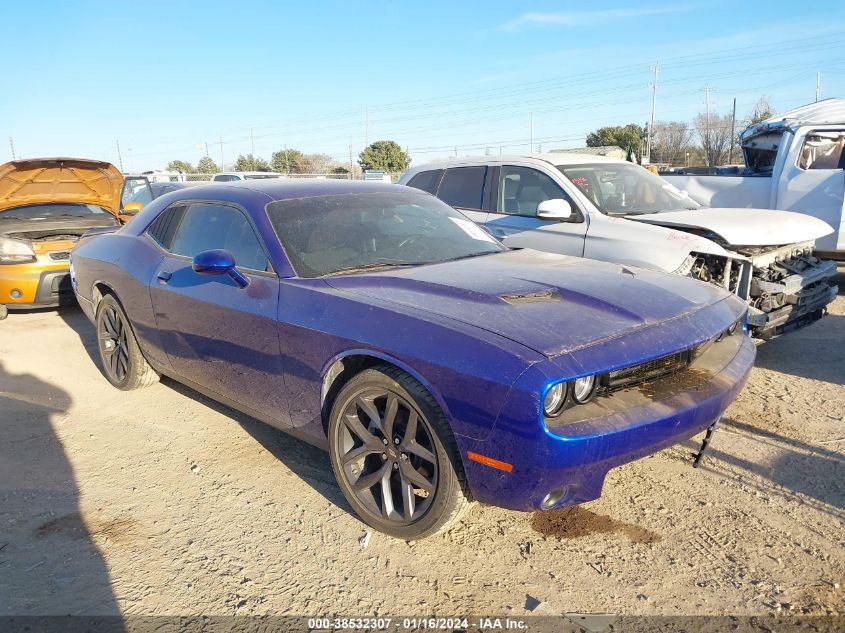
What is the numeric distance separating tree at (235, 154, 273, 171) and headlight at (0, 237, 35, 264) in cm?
4643

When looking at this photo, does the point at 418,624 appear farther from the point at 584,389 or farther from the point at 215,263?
the point at 215,263

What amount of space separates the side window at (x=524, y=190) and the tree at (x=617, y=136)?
46266 mm

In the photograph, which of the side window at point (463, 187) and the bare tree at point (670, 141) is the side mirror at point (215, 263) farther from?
the bare tree at point (670, 141)


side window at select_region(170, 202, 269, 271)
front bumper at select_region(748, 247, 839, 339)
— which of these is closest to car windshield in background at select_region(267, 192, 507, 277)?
side window at select_region(170, 202, 269, 271)

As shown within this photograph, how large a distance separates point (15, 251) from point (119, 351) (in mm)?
3445

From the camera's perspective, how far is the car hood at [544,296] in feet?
8.43

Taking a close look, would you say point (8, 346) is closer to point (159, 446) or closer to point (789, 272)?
point (159, 446)

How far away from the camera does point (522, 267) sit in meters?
3.51

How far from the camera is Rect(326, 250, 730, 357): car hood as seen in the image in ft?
8.43

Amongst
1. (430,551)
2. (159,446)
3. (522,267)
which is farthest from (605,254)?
(159,446)

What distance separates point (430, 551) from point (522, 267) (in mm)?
1568

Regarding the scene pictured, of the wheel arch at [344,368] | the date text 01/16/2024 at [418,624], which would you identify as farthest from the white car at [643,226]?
the date text 01/16/2024 at [418,624]

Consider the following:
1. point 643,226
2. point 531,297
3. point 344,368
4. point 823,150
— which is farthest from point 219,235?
point 823,150

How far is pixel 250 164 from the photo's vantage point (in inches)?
2169
